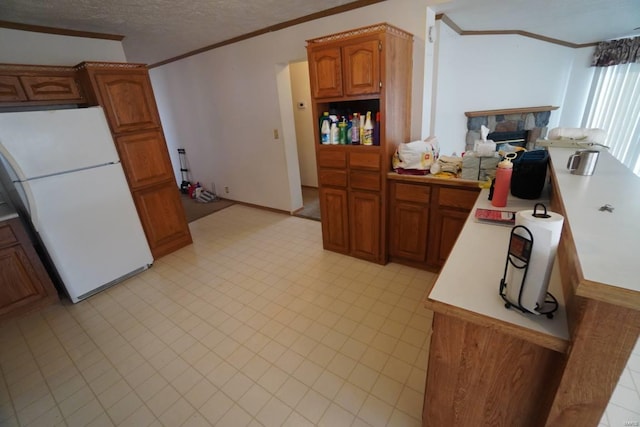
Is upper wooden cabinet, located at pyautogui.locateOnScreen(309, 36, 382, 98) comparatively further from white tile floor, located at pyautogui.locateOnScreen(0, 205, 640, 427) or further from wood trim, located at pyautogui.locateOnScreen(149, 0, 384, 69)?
white tile floor, located at pyautogui.locateOnScreen(0, 205, 640, 427)

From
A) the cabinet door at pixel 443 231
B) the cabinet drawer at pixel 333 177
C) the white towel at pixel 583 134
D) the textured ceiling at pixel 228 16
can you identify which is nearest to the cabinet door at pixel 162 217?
the textured ceiling at pixel 228 16

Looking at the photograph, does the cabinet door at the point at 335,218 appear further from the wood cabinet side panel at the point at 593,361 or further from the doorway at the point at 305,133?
the wood cabinet side panel at the point at 593,361

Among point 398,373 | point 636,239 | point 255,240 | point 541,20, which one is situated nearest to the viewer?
point 636,239

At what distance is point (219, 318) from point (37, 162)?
1.86 meters

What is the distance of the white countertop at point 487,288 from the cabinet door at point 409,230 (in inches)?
38.5

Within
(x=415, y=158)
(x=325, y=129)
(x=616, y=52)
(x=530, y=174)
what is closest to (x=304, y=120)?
(x=325, y=129)

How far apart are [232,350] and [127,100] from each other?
8.31 ft

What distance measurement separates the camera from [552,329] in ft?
2.67

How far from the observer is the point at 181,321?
2.20m

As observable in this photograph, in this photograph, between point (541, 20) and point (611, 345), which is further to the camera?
point (541, 20)

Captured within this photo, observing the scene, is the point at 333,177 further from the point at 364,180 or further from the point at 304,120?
the point at 304,120

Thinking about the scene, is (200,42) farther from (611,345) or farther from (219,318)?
(611,345)

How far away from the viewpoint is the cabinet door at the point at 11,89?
2195mm

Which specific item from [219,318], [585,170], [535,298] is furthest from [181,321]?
[585,170]
